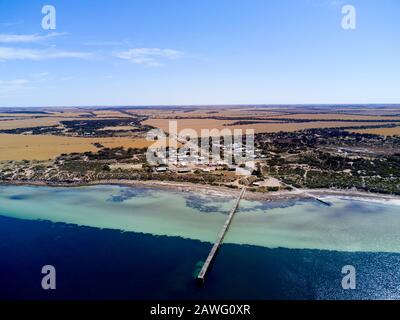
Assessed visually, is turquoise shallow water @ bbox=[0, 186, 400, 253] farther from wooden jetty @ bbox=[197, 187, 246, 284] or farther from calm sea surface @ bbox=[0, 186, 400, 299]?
wooden jetty @ bbox=[197, 187, 246, 284]

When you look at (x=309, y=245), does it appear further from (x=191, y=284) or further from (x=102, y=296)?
(x=102, y=296)

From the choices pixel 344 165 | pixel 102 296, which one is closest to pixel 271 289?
pixel 102 296

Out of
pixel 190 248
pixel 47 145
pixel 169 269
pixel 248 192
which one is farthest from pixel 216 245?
pixel 47 145

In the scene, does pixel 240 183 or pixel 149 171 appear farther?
pixel 149 171

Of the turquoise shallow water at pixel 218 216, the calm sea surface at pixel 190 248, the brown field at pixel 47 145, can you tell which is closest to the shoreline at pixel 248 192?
the turquoise shallow water at pixel 218 216

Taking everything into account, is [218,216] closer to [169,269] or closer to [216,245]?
[216,245]

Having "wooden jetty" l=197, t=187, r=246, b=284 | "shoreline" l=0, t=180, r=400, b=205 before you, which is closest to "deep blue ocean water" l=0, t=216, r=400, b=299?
"wooden jetty" l=197, t=187, r=246, b=284

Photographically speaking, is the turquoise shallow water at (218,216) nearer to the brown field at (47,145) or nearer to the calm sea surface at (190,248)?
the calm sea surface at (190,248)
